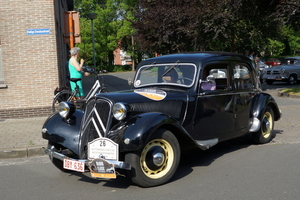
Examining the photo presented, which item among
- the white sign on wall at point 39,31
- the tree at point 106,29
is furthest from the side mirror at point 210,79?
the tree at point 106,29

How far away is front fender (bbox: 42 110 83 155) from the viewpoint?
5.17 meters

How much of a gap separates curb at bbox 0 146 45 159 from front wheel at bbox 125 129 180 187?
9.59 feet

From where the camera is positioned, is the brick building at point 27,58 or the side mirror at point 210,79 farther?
the brick building at point 27,58

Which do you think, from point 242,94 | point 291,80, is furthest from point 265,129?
point 291,80

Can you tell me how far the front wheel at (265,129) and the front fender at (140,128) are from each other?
270 centimetres

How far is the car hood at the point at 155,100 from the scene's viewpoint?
501 centimetres

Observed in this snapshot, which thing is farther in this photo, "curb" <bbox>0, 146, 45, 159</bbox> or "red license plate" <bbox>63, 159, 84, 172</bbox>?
"curb" <bbox>0, 146, 45, 159</bbox>

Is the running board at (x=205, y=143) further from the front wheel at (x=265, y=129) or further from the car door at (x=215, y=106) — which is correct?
the front wheel at (x=265, y=129)

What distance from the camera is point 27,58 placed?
1050 centimetres

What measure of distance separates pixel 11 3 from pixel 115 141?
7566 millimetres

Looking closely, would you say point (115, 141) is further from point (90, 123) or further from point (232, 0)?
point (232, 0)

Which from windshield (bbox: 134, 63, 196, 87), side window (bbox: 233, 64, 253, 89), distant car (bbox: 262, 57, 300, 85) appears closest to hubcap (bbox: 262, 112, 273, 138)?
side window (bbox: 233, 64, 253, 89)

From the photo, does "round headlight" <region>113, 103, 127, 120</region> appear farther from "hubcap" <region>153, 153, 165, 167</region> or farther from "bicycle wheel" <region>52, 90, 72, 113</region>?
"bicycle wheel" <region>52, 90, 72, 113</region>

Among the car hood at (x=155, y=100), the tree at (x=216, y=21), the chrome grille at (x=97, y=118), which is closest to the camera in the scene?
the chrome grille at (x=97, y=118)
